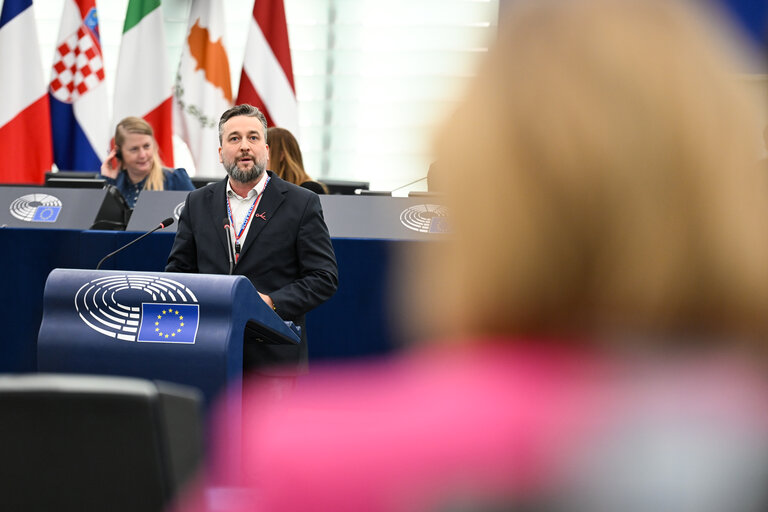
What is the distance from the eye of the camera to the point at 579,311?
586 mm

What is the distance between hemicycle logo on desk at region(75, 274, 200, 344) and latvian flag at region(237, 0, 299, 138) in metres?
5.62

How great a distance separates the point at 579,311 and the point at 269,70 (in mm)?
8062

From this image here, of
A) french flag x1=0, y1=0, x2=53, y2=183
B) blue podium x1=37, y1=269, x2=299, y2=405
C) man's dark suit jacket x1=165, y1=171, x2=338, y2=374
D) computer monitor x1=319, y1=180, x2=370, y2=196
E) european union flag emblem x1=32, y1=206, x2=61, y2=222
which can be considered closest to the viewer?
blue podium x1=37, y1=269, x2=299, y2=405

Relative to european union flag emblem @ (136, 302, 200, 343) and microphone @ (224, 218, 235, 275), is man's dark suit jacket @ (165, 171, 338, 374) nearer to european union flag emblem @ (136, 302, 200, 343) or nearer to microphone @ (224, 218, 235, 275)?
microphone @ (224, 218, 235, 275)

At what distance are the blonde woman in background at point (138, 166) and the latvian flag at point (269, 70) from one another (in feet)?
9.63

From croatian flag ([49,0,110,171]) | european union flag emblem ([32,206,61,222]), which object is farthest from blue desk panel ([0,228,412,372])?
croatian flag ([49,0,110,171])

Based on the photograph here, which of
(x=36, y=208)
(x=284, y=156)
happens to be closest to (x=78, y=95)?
(x=36, y=208)

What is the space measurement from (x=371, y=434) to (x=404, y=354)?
153mm

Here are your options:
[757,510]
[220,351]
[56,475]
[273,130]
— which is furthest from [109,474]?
[273,130]

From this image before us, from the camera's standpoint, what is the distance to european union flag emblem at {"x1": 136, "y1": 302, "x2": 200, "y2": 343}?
8.86 feet

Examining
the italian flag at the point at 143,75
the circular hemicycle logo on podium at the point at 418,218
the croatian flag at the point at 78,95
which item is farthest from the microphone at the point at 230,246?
the croatian flag at the point at 78,95

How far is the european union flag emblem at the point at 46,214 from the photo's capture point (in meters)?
5.03

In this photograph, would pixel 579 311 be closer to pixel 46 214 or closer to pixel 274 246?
pixel 274 246

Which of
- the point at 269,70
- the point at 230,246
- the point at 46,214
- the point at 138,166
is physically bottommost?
the point at 46,214
